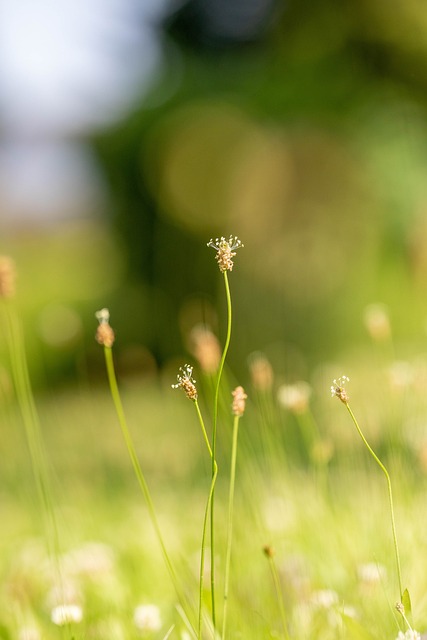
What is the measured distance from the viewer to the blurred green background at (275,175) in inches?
202

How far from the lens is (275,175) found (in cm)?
513

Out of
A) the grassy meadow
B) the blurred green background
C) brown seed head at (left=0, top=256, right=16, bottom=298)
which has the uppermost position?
brown seed head at (left=0, top=256, right=16, bottom=298)

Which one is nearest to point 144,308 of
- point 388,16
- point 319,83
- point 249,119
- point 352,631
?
point 249,119

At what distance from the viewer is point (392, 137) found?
5227 mm

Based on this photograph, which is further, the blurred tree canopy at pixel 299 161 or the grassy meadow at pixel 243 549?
the blurred tree canopy at pixel 299 161

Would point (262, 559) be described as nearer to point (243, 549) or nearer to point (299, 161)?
point (243, 549)

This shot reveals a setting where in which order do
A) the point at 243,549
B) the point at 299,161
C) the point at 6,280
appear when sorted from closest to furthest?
the point at 6,280
the point at 243,549
the point at 299,161

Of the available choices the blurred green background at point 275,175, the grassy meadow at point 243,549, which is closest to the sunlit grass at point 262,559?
the grassy meadow at point 243,549

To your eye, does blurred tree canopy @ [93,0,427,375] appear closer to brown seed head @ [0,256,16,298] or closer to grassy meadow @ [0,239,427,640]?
grassy meadow @ [0,239,427,640]

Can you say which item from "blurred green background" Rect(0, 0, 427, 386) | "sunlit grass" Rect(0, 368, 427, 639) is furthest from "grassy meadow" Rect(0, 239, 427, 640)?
"blurred green background" Rect(0, 0, 427, 386)

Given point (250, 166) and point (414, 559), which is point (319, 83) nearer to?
point (250, 166)

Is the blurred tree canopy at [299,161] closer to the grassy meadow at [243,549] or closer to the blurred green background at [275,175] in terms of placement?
the blurred green background at [275,175]

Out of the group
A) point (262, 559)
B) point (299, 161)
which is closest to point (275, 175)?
point (299, 161)

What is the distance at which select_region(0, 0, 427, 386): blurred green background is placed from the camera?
202 inches
